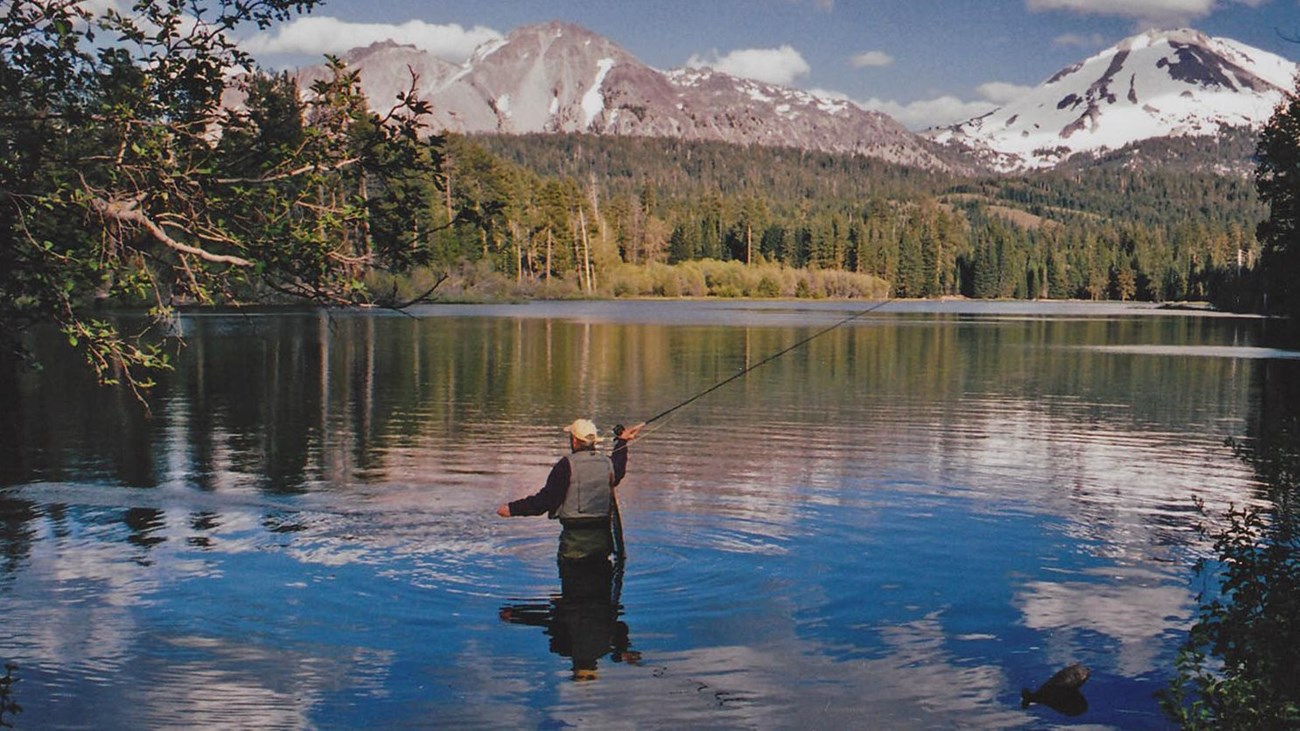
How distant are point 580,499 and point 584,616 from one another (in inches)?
61.5

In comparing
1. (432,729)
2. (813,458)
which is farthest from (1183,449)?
(432,729)

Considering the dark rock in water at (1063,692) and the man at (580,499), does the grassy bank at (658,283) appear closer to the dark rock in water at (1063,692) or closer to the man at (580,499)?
the man at (580,499)

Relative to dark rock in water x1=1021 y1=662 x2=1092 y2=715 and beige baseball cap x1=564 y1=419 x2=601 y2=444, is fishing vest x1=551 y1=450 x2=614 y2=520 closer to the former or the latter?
beige baseball cap x1=564 y1=419 x2=601 y2=444

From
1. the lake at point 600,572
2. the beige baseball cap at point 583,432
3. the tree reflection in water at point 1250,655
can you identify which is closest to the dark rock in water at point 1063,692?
the lake at point 600,572

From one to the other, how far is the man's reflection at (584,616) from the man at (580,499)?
0.24m

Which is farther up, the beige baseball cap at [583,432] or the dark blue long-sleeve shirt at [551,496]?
the beige baseball cap at [583,432]

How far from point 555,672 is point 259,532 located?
819cm

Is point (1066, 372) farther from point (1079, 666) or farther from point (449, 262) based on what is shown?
point (449, 262)

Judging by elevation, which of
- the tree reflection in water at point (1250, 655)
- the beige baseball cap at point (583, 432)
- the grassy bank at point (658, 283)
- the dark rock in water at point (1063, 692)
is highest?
the grassy bank at point (658, 283)

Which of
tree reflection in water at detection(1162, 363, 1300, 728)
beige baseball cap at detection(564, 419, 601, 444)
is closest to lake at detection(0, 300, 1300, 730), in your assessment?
tree reflection in water at detection(1162, 363, 1300, 728)

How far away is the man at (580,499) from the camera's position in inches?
587

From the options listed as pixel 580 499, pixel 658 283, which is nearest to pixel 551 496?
pixel 580 499

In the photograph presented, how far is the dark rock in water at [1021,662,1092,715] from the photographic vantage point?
11.6m

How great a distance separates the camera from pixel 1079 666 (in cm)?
1191
